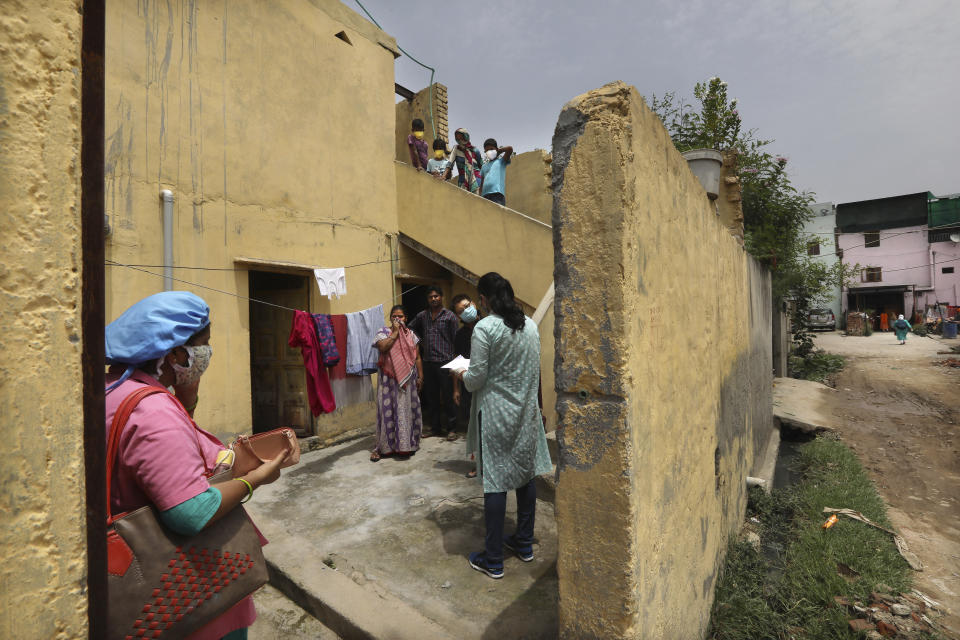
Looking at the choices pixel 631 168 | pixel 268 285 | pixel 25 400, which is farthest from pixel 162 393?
pixel 268 285

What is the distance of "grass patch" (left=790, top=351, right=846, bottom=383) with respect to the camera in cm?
1226

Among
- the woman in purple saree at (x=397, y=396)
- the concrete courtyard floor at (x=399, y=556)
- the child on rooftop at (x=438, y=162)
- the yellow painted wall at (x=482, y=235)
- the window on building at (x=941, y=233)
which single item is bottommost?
the concrete courtyard floor at (x=399, y=556)

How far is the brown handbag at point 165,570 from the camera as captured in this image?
1126mm

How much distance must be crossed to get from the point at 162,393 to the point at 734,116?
9.62 metres

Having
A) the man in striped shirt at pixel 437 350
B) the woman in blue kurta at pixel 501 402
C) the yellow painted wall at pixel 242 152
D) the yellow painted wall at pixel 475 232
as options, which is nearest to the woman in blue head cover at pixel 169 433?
the woman in blue kurta at pixel 501 402

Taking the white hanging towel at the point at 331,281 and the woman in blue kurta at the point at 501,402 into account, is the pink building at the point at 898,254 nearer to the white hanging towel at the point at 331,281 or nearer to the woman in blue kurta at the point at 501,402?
the white hanging towel at the point at 331,281

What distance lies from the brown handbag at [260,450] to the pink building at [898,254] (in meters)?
35.7

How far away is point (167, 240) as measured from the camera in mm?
4535

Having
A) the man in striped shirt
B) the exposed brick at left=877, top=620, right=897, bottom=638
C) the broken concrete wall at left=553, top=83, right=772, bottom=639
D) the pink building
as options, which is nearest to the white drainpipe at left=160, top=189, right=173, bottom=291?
the man in striped shirt

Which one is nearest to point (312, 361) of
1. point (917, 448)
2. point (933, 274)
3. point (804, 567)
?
point (804, 567)

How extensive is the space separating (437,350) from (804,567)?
4192 mm

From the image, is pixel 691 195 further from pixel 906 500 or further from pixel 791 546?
pixel 906 500

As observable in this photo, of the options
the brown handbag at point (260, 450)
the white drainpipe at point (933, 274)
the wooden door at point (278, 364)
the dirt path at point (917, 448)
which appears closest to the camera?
the brown handbag at point (260, 450)

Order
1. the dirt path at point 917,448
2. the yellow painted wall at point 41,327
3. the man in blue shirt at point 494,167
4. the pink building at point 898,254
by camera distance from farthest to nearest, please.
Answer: the pink building at point 898,254 < the man in blue shirt at point 494,167 < the dirt path at point 917,448 < the yellow painted wall at point 41,327
